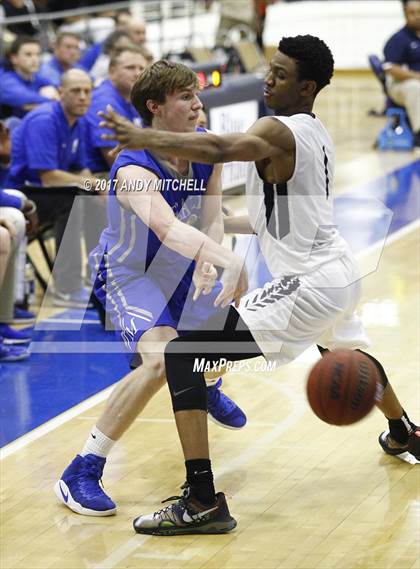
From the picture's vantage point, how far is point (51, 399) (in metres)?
6.26

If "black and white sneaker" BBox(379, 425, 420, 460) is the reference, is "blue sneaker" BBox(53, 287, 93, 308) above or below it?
below

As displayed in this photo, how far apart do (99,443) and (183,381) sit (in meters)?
0.56

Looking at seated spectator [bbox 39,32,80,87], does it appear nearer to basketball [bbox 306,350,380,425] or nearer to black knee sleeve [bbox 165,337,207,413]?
black knee sleeve [bbox 165,337,207,413]

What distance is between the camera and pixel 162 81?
15.5 ft

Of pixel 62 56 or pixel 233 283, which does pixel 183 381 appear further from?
pixel 62 56

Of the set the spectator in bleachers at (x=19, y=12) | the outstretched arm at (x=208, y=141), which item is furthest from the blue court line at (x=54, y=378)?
the spectator in bleachers at (x=19, y=12)

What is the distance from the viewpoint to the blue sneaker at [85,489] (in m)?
4.76

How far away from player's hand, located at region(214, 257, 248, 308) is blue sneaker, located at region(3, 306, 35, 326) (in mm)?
3347

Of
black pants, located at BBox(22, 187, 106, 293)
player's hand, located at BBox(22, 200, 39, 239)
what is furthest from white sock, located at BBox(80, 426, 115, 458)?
black pants, located at BBox(22, 187, 106, 293)

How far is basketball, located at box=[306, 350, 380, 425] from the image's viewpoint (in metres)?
4.30

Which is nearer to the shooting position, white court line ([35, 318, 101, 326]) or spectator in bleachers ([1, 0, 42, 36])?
white court line ([35, 318, 101, 326])

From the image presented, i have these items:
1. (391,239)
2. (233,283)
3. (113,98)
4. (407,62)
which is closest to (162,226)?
(233,283)

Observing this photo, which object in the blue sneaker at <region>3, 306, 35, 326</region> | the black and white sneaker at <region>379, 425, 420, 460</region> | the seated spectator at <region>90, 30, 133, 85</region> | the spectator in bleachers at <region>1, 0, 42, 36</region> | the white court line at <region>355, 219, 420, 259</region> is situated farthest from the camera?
the spectator in bleachers at <region>1, 0, 42, 36</region>

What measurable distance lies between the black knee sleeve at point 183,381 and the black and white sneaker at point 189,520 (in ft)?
1.22
